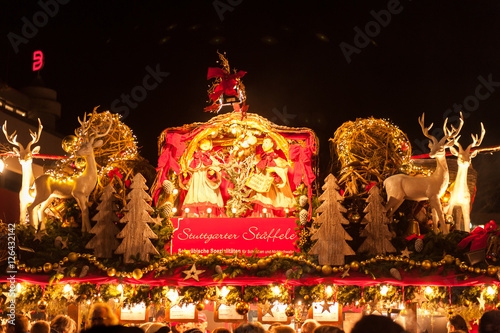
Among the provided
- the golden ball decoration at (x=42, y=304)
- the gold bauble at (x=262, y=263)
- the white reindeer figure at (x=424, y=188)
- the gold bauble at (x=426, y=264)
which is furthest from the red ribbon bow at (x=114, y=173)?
the gold bauble at (x=426, y=264)

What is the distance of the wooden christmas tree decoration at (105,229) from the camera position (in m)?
12.1

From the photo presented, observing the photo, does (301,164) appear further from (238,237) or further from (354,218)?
(238,237)

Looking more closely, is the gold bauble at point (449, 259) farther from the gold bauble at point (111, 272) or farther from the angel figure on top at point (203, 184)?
the gold bauble at point (111, 272)

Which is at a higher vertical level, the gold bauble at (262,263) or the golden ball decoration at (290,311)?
the gold bauble at (262,263)

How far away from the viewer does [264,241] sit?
12.6m

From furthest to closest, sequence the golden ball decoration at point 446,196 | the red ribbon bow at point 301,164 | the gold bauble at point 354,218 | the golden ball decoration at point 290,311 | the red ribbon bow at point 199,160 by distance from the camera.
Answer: the red ribbon bow at point 199,160, the golden ball decoration at point 446,196, the red ribbon bow at point 301,164, the gold bauble at point 354,218, the golden ball decoration at point 290,311

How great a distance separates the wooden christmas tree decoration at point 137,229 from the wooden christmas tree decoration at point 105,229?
0.22 metres

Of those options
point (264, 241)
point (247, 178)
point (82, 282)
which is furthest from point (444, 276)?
point (82, 282)

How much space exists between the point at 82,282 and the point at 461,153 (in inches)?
317

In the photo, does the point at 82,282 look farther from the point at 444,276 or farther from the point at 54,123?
the point at 54,123

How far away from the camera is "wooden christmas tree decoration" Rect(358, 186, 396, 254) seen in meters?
11.8

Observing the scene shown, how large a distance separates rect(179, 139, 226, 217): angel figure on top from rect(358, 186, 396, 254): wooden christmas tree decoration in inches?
138

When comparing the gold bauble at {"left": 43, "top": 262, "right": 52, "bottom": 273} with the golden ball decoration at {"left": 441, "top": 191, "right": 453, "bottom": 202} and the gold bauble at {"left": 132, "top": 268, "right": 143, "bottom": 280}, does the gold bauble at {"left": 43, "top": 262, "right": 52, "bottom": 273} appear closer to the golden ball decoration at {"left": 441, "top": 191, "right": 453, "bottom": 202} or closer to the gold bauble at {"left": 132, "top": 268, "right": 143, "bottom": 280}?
the gold bauble at {"left": 132, "top": 268, "right": 143, "bottom": 280}

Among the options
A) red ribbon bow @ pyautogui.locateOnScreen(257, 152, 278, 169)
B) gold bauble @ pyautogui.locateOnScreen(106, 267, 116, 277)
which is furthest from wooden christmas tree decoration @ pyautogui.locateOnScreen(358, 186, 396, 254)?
gold bauble @ pyautogui.locateOnScreen(106, 267, 116, 277)
